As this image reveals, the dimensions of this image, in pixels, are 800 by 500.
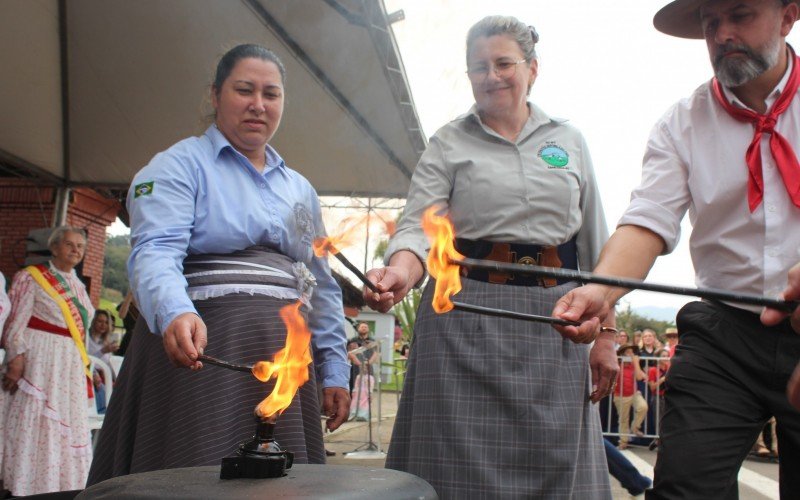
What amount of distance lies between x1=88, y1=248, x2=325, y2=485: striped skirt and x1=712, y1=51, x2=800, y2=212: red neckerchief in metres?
1.48

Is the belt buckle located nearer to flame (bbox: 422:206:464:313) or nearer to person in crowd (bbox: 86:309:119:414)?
flame (bbox: 422:206:464:313)

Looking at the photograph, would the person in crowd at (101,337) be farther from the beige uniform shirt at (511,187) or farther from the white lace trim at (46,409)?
the beige uniform shirt at (511,187)

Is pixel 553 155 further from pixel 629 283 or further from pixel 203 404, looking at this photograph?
pixel 203 404

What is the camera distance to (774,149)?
2.40m

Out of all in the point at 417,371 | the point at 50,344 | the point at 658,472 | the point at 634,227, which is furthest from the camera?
the point at 50,344

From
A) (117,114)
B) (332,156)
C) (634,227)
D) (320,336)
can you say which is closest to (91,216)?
(117,114)

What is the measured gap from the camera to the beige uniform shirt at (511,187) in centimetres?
281

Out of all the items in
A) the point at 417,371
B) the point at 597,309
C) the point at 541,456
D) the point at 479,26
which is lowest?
the point at 541,456

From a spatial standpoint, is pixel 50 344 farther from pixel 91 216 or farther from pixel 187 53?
pixel 91 216

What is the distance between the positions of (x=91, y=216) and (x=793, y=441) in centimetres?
1180

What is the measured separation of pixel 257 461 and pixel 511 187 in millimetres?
1507

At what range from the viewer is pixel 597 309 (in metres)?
2.27

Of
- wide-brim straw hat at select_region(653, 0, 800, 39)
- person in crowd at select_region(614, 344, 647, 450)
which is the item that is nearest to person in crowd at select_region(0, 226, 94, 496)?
wide-brim straw hat at select_region(653, 0, 800, 39)

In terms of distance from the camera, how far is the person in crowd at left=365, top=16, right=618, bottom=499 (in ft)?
8.74
